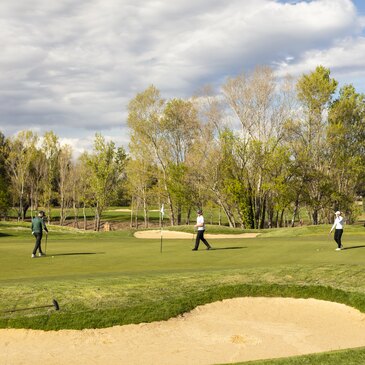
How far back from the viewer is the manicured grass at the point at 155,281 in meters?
11.8

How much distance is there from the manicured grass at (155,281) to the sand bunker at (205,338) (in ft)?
1.40

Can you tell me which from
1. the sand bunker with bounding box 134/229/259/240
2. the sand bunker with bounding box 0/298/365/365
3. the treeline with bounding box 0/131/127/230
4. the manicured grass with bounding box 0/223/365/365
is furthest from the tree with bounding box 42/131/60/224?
the sand bunker with bounding box 0/298/365/365

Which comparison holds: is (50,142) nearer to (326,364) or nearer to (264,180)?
(264,180)

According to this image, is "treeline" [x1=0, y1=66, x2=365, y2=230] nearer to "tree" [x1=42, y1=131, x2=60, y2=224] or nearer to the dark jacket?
"tree" [x1=42, y1=131, x2=60, y2=224]

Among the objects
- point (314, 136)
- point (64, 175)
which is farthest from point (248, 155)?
point (64, 175)

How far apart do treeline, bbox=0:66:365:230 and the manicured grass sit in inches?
1187

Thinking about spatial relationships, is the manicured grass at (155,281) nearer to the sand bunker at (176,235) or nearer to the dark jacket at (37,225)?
the dark jacket at (37,225)

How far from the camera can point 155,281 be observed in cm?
1412

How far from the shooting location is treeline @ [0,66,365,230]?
170 feet

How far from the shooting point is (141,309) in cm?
1216

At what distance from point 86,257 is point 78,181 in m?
56.0

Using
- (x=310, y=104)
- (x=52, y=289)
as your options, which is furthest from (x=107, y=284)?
(x=310, y=104)

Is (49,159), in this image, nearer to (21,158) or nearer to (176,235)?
(21,158)

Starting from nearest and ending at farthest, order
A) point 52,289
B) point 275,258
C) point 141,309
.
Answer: point 141,309 → point 52,289 → point 275,258
